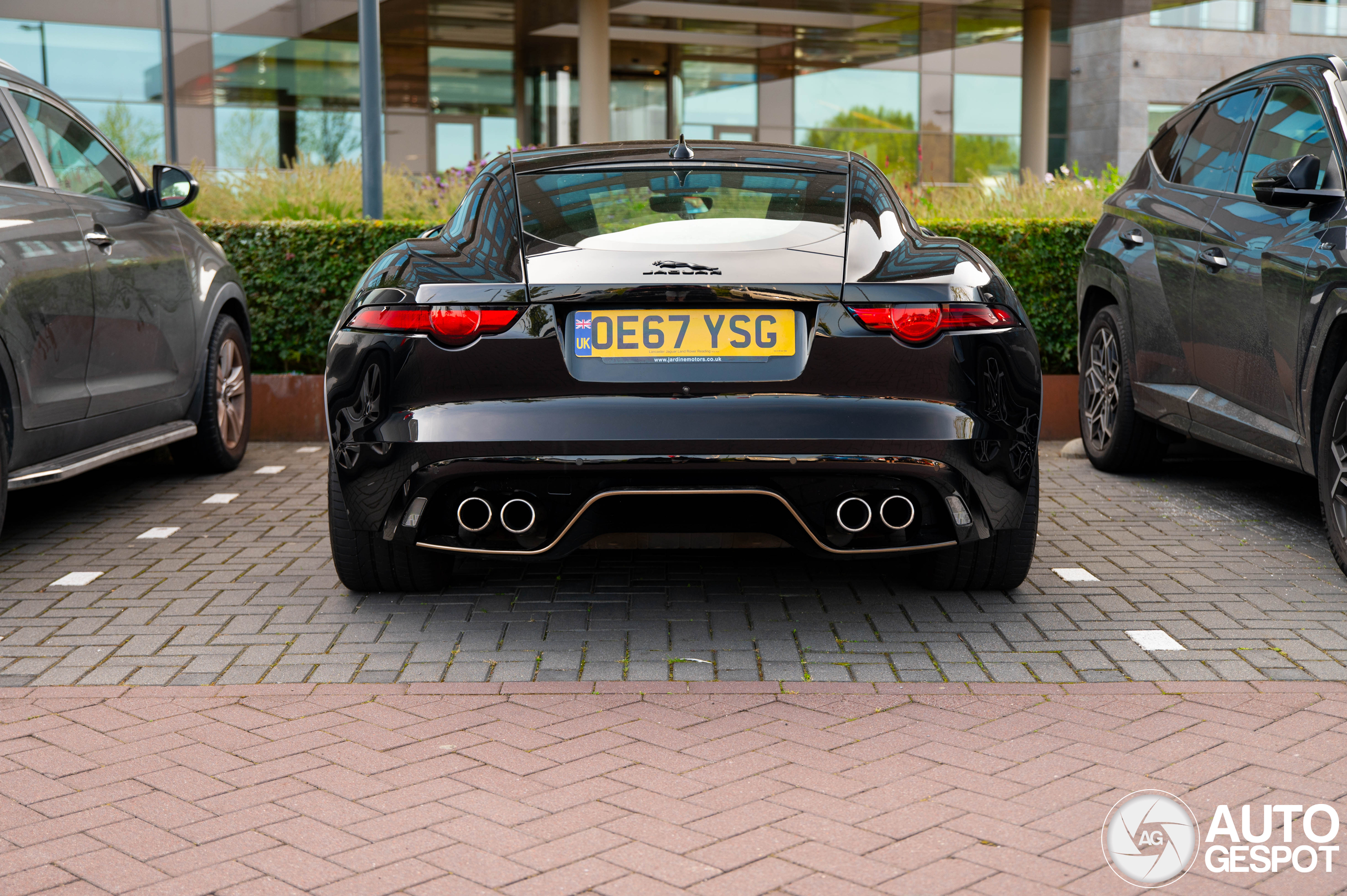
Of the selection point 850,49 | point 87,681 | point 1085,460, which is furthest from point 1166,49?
point 87,681

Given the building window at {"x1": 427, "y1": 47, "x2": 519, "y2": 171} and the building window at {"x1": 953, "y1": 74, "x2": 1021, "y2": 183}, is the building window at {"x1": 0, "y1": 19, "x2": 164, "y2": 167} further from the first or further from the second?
the building window at {"x1": 953, "y1": 74, "x2": 1021, "y2": 183}

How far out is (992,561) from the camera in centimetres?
448

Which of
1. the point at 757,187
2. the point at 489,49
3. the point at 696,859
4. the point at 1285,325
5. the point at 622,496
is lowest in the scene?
the point at 696,859

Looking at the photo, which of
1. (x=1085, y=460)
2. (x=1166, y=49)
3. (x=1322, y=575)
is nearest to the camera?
(x=1322, y=575)

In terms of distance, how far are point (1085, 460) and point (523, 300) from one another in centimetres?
441

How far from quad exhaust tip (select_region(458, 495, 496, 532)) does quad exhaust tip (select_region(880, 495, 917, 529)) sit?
Result: 1.13m

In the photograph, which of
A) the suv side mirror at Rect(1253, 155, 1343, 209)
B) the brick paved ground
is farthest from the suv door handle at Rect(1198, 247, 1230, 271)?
the brick paved ground

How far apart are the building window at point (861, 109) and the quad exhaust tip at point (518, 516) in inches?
1038

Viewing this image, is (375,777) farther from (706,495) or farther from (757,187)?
(757,187)

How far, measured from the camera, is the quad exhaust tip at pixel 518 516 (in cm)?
390

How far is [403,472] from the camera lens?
155 inches

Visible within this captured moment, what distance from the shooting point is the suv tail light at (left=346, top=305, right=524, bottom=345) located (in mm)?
3838

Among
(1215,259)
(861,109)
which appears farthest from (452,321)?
(861,109)

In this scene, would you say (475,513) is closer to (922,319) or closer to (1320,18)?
(922,319)
